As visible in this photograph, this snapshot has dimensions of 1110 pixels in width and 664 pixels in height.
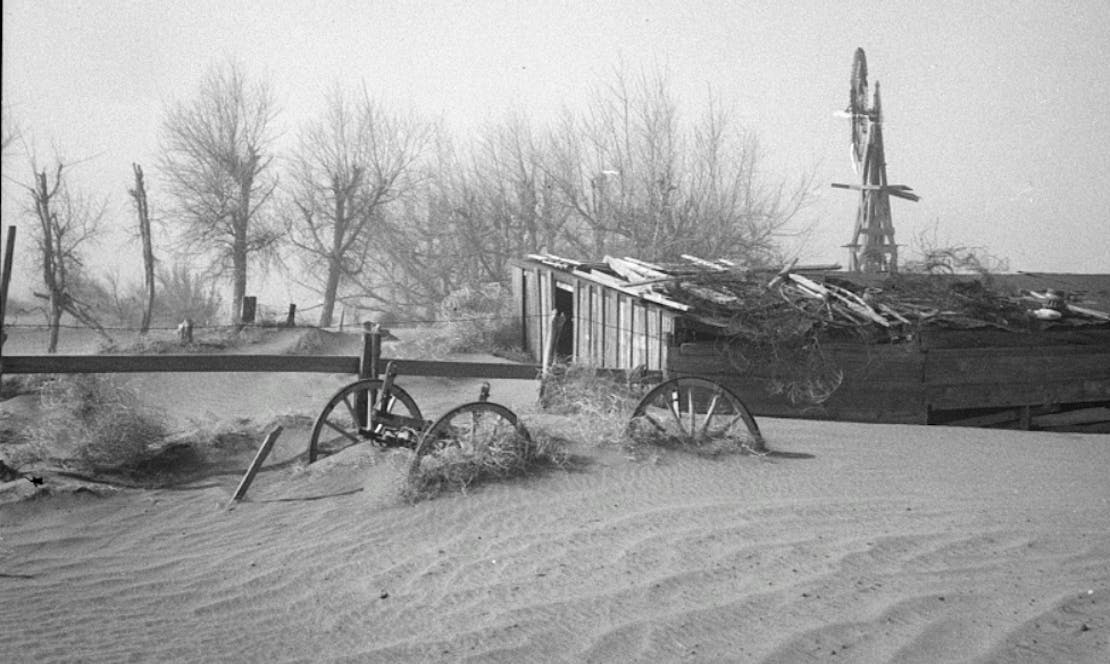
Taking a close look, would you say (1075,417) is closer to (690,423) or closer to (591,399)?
(690,423)

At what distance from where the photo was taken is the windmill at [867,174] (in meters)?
27.0

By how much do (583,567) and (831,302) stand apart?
28.2ft

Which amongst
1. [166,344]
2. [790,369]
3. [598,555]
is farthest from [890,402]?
[166,344]

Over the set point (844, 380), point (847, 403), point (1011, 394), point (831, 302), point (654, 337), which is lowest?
point (847, 403)

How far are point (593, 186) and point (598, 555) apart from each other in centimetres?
2274

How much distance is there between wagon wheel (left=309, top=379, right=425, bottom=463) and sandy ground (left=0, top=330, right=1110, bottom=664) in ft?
0.72

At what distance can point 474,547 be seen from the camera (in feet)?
17.6

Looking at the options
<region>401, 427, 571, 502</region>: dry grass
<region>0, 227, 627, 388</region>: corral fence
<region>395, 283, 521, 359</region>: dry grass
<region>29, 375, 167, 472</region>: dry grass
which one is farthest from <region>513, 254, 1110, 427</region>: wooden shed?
<region>29, 375, 167, 472</region>: dry grass

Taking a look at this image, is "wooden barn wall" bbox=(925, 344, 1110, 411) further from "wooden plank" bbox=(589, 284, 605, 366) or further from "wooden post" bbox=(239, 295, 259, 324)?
"wooden post" bbox=(239, 295, 259, 324)

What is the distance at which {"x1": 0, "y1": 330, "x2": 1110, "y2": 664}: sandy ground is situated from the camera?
4.10 metres

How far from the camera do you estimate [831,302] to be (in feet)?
41.2

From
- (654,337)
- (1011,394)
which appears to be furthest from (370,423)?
(1011,394)

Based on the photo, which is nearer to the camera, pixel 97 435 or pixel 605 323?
pixel 97 435

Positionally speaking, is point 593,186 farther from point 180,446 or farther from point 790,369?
point 180,446
